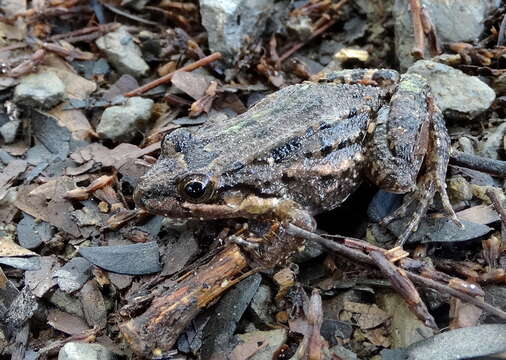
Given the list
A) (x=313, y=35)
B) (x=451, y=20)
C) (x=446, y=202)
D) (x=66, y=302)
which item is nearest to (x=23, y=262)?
(x=66, y=302)

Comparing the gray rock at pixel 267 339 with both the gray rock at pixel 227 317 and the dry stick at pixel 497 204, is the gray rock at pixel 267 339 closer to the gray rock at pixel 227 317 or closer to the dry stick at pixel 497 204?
the gray rock at pixel 227 317

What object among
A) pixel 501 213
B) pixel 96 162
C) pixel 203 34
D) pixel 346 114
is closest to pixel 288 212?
pixel 346 114

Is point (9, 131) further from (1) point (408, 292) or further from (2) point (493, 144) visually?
(2) point (493, 144)

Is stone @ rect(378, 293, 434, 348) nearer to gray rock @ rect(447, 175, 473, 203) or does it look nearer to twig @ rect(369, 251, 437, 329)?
twig @ rect(369, 251, 437, 329)

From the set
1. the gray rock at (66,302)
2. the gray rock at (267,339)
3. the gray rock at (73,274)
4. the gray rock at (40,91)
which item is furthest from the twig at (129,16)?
the gray rock at (267,339)

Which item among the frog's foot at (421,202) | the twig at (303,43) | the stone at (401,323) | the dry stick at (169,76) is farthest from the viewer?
the twig at (303,43)

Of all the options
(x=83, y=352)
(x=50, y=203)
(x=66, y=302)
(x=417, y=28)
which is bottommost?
(x=66, y=302)
